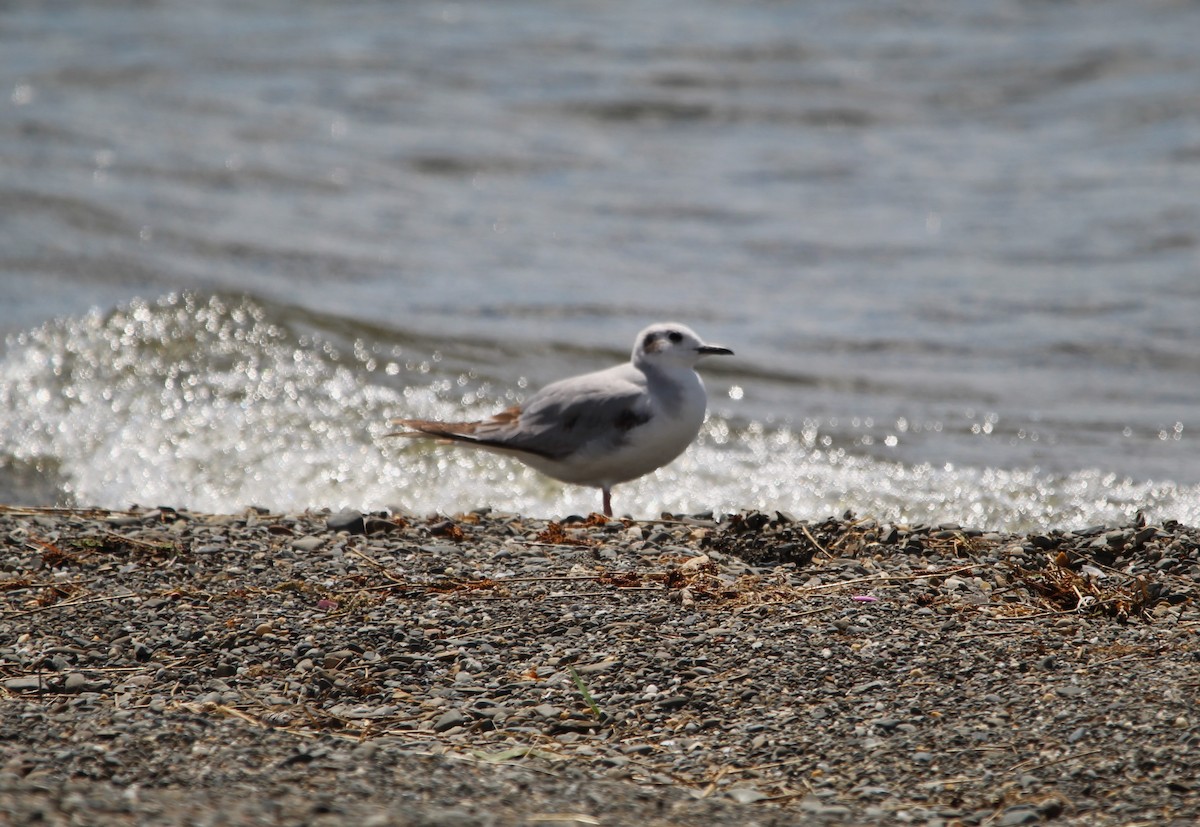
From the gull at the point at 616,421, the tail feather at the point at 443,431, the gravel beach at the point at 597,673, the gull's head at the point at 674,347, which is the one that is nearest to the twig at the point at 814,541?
the gravel beach at the point at 597,673

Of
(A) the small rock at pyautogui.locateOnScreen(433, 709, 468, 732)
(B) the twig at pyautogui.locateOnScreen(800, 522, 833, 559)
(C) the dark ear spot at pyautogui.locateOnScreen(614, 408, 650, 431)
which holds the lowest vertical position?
(A) the small rock at pyautogui.locateOnScreen(433, 709, 468, 732)

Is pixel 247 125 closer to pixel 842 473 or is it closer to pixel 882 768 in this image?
pixel 842 473

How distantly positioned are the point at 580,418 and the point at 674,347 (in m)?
0.61

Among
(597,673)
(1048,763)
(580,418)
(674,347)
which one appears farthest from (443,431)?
(1048,763)

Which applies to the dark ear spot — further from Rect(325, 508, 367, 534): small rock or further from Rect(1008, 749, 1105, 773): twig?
Rect(1008, 749, 1105, 773): twig

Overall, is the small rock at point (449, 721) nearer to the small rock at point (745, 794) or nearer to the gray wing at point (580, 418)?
the small rock at point (745, 794)

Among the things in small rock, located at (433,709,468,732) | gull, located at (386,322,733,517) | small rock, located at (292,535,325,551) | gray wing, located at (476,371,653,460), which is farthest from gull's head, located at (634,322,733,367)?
small rock, located at (433,709,468,732)

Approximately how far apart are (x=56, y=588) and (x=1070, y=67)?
15.0 meters

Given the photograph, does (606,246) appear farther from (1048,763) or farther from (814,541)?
(1048,763)

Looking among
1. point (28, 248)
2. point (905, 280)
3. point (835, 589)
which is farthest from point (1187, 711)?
point (28, 248)

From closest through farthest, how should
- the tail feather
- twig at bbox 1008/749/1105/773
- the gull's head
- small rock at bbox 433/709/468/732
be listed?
1. twig at bbox 1008/749/1105/773
2. small rock at bbox 433/709/468/732
3. the gull's head
4. the tail feather

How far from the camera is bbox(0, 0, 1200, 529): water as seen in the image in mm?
8391

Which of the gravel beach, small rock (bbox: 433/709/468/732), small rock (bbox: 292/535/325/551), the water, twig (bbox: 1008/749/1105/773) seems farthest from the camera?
the water

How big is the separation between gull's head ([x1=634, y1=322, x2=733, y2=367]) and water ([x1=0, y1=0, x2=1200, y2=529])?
1.08 m
